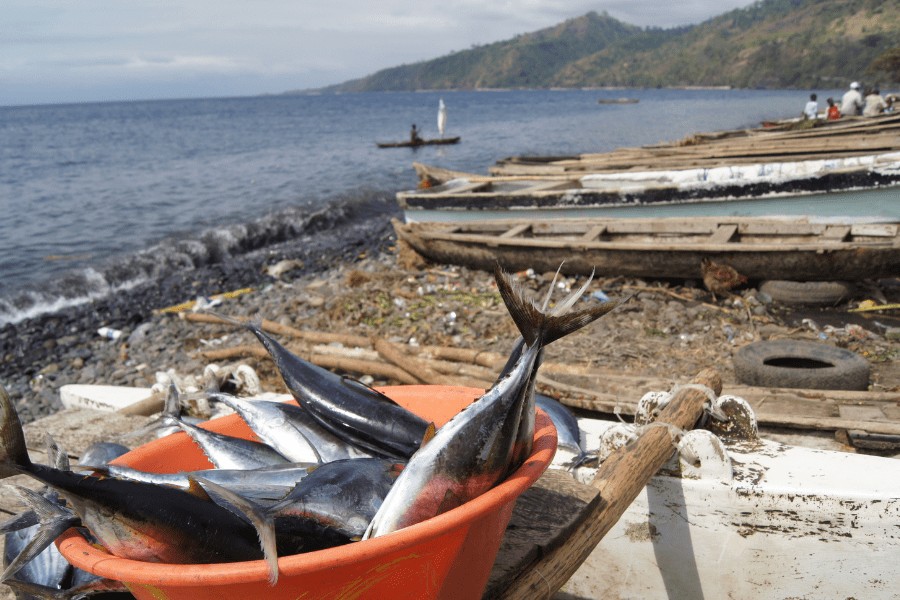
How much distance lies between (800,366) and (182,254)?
1350 centimetres

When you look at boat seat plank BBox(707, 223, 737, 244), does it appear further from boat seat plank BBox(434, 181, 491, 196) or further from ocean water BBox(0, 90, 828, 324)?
ocean water BBox(0, 90, 828, 324)

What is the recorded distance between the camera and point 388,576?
3.81 ft

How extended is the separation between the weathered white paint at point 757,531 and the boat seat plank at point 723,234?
4904 millimetres

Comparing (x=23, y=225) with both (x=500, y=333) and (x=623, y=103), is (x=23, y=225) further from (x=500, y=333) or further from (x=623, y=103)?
(x=623, y=103)

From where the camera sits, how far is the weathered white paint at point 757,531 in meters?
2.22

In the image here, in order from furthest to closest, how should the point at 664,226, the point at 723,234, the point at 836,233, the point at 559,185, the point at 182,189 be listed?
the point at 182,189 < the point at 559,185 < the point at 664,226 < the point at 723,234 < the point at 836,233

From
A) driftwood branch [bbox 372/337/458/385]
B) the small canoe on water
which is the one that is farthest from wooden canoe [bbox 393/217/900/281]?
the small canoe on water

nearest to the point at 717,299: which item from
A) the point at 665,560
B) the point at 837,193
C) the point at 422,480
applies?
the point at 837,193

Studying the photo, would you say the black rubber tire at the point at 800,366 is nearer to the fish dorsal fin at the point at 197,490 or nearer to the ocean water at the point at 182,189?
the fish dorsal fin at the point at 197,490

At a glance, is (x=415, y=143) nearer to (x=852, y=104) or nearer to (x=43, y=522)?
(x=852, y=104)

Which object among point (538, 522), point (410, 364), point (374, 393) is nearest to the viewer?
point (538, 522)

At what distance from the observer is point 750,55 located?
124 m

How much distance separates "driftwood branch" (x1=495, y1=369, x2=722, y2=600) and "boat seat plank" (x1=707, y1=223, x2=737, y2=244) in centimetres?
501

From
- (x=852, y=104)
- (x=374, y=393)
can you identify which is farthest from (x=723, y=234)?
(x=852, y=104)
